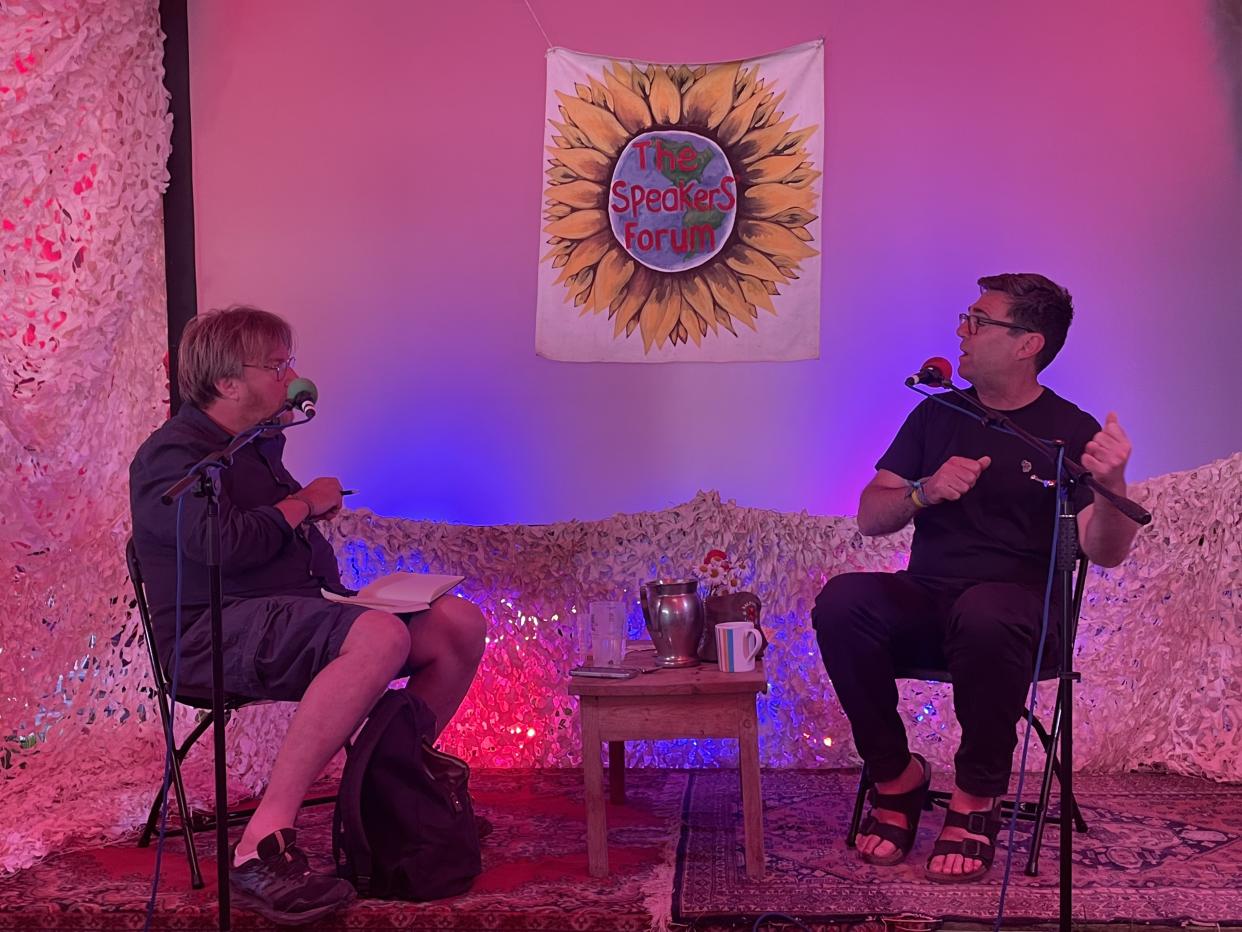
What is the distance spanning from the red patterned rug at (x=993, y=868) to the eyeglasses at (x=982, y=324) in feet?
4.02

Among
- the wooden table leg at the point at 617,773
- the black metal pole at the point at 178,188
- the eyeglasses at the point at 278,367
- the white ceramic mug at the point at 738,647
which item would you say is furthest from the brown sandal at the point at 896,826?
the black metal pole at the point at 178,188

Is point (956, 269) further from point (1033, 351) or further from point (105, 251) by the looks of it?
point (105, 251)

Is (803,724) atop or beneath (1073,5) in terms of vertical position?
beneath

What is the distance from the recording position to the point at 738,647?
270cm

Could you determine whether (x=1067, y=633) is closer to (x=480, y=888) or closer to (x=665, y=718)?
(x=665, y=718)

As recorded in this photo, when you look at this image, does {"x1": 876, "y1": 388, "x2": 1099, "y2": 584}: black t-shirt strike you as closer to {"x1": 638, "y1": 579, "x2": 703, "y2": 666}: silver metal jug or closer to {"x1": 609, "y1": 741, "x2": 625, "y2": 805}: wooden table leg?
{"x1": 638, "y1": 579, "x2": 703, "y2": 666}: silver metal jug

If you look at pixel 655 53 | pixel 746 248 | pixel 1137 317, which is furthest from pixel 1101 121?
pixel 655 53

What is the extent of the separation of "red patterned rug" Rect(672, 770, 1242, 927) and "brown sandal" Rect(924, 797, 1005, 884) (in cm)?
3

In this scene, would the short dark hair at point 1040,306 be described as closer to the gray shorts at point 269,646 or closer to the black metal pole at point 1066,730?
the black metal pole at point 1066,730

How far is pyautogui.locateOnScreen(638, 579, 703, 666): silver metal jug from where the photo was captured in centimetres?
Result: 284

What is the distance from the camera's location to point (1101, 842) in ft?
9.27

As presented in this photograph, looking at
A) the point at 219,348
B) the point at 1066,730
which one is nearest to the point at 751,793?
the point at 1066,730

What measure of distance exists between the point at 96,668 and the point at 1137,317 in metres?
3.26

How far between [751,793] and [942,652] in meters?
0.59
